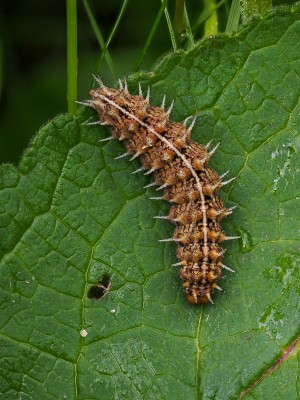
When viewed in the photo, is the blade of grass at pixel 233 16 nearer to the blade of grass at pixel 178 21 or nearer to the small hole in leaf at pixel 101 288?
the blade of grass at pixel 178 21

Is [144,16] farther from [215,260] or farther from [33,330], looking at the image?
[33,330]

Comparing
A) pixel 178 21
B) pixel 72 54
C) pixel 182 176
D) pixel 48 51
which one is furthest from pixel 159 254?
pixel 48 51

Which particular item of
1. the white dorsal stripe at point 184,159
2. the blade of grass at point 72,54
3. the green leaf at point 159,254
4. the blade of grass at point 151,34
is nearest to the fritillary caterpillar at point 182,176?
the white dorsal stripe at point 184,159

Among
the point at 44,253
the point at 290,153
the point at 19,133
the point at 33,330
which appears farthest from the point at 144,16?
the point at 33,330

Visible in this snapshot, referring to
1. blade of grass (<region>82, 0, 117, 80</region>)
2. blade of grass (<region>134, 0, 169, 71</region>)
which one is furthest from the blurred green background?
blade of grass (<region>134, 0, 169, 71</region>)

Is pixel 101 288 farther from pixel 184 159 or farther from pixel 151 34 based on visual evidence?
pixel 151 34
